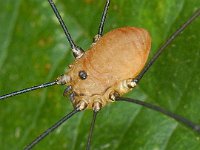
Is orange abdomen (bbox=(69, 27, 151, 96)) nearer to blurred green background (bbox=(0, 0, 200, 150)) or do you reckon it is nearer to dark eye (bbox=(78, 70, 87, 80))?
dark eye (bbox=(78, 70, 87, 80))

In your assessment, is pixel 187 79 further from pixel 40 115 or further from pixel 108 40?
pixel 40 115

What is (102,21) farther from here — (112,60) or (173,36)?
(173,36)

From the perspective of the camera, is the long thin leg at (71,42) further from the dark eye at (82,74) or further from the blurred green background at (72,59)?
the blurred green background at (72,59)

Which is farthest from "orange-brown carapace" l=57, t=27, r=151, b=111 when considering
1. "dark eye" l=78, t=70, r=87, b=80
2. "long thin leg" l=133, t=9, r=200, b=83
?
"long thin leg" l=133, t=9, r=200, b=83

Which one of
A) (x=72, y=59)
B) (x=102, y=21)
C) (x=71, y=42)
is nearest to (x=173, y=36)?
(x=102, y=21)

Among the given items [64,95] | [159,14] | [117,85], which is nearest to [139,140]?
[117,85]

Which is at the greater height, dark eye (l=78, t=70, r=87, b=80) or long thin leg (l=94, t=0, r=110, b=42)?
long thin leg (l=94, t=0, r=110, b=42)

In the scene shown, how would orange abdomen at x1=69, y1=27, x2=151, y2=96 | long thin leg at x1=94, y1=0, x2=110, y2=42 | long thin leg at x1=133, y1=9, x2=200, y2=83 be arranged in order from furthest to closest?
1. long thin leg at x1=94, y1=0, x2=110, y2=42
2. orange abdomen at x1=69, y1=27, x2=151, y2=96
3. long thin leg at x1=133, y1=9, x2=200, y2=83

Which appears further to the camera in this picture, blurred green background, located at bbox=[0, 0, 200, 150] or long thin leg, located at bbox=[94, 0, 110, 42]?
long thin leg, located at bbox=[94, 0, 110, 42]
